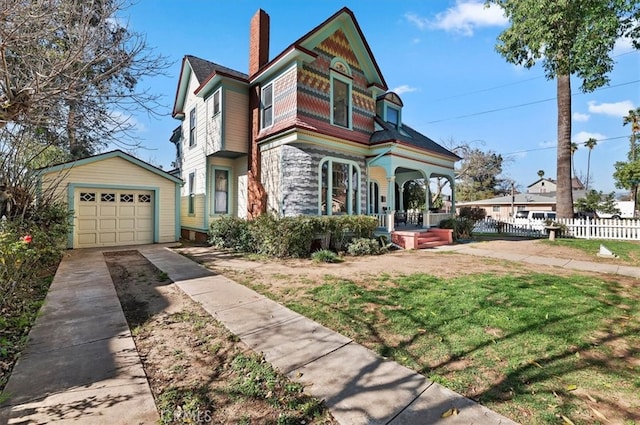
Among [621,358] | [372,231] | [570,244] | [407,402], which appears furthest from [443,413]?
[570,244]

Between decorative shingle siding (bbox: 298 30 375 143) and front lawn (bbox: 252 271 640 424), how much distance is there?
7.41 m

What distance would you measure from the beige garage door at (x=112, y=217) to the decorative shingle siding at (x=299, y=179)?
6414 millimetres

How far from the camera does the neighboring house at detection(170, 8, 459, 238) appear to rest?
1043 centimetres

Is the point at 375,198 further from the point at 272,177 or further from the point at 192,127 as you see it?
the point at 192,127

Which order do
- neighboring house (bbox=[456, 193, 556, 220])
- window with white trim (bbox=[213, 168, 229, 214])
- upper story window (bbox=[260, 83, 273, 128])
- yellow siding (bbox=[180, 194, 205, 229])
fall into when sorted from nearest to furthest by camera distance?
upper story window (bbox=[260, 83, 273, 128])
window with white trim (bbox=[213, 168, 229, 214])
yellow siding (bbox=[180, 194, 205, 229])
neighboring house (bbox=[456, 193, 556, 220])

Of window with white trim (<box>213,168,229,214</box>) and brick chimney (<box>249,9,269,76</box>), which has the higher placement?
brick chimney (<box>249,9,269,76</box>)

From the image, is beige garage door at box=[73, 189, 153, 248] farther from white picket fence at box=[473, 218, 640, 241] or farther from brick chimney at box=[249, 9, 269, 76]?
white picket fence at box=[473, 218, 640, 241]

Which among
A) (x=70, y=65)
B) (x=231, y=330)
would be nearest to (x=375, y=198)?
(x=231, y=330)

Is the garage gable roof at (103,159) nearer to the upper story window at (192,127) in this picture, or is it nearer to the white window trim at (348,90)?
the upper story window at (192,127)

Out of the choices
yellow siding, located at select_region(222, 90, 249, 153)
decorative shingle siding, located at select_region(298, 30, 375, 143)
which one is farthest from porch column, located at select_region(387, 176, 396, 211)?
yellow siding, located at select_region(222, 90, 249, 153)

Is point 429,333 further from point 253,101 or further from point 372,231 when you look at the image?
point 253,101

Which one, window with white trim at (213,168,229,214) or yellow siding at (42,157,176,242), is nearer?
yellow siding at (42,157,176,242)

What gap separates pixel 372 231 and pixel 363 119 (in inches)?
211

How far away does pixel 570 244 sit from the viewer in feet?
37.7
